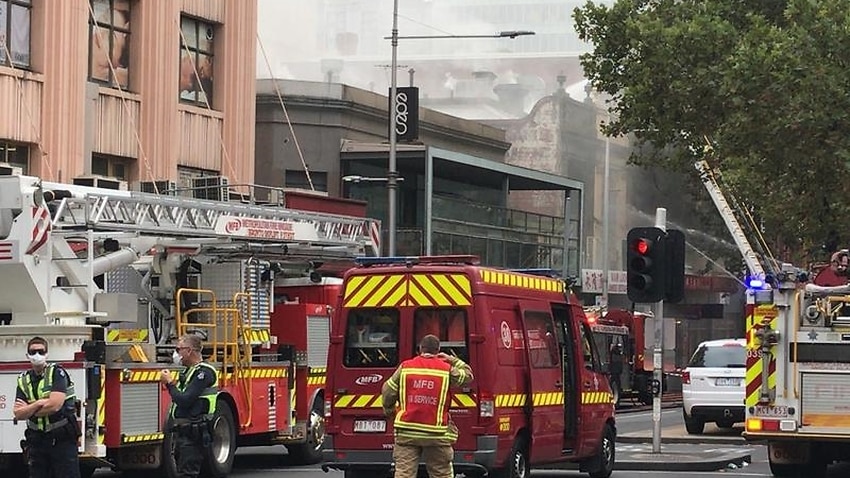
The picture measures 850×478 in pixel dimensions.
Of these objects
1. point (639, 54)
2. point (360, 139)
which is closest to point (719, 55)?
point (639, 54)

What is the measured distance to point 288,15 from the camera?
2072 inches

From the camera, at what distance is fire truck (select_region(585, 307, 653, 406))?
36750mm

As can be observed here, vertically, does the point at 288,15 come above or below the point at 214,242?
above

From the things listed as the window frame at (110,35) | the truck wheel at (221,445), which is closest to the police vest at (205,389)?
the truck wheel at (221,445)

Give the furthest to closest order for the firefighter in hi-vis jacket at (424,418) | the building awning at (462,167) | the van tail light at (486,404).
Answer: the building awning at (462,167), the van tail light at (486,404), the firefighter in hi-vis jacket at (424,418)

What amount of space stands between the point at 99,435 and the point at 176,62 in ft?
57.4

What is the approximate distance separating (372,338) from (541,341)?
1.88m

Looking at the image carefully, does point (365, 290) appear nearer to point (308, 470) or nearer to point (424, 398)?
point (424, 398)

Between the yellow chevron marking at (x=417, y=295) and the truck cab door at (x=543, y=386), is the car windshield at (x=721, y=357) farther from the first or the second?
the yellow chevron marking at (x=417, y=295)

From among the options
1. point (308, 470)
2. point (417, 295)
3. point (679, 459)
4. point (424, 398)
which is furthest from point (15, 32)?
point (424, 398)

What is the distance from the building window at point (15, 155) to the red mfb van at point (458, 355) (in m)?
14.3

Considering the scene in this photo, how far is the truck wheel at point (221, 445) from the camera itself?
18.4 meters

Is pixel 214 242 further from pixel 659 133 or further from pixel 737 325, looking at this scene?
pixel 737 325

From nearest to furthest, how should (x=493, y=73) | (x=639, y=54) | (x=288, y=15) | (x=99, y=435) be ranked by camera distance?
1. (x=99, y=435)
2. (x=639, y=54)
3. (x=288, y=15)
4. (x=493, y=73)
